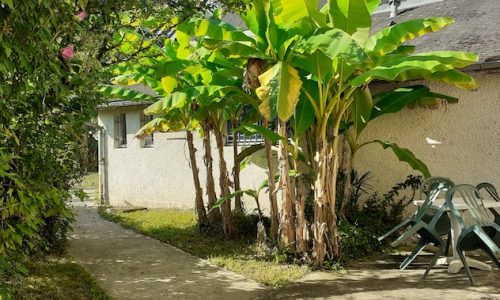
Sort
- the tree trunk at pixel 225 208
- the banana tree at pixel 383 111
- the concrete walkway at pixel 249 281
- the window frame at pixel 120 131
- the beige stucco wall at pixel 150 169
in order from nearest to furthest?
the concrete walkway at pixel 249 281 → the banana tree at pixel 383 111 → the tree trunk at pixel 225 208 → the beige stucco wall at pixel 150 169 → the window frame at pixel 120 131

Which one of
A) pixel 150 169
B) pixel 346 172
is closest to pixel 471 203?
pixel 346 172

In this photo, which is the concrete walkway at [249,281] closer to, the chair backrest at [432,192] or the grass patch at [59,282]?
the grass patch at [59,282]

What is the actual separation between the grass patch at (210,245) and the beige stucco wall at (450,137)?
3.08m

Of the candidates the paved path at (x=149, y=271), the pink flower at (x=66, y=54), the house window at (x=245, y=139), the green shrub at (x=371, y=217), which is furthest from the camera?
the house window at (x=245, y=139)

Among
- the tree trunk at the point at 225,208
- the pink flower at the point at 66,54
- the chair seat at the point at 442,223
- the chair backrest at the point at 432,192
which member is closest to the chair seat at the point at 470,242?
the chair backrest at the point at 432,192

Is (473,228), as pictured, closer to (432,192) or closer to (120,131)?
(432,192)

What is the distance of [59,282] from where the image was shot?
6.43 meters

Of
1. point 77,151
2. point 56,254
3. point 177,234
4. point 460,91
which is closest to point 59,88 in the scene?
point 77,151

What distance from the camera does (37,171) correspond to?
14.4 ft

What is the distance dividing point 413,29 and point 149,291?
4953 millimetres

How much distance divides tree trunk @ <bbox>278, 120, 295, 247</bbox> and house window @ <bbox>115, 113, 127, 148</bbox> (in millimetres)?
9594

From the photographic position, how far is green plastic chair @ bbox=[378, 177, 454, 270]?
6.45 m

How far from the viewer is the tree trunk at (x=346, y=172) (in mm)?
8344

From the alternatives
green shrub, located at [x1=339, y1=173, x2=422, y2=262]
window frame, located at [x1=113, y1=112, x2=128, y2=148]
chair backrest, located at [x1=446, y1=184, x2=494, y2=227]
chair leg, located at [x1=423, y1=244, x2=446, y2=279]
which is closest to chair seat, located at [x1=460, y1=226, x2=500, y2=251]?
chair backrest, located at [x1=446, y1=184, x2=494, y2=227]
